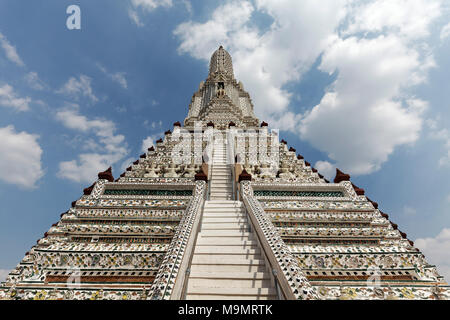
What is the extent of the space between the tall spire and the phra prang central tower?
32.4m

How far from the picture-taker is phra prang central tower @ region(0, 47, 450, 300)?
165 inches

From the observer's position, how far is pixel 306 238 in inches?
247

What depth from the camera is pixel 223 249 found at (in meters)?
5.37

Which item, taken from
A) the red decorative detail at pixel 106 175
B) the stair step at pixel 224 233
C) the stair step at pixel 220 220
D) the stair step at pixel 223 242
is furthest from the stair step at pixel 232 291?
the red decorative detail at pixel 106 175

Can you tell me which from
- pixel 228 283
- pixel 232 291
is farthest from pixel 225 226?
pixel 232 291

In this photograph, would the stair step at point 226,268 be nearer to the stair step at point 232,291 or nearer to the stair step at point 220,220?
the stair step at point 232,291

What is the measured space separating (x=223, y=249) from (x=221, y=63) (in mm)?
38660

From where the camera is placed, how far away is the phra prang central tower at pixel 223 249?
4.19 metres

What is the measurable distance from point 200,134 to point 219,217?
11.3m

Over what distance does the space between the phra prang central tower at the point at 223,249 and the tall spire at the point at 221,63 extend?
106ft

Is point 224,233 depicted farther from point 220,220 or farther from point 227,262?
point 227,262

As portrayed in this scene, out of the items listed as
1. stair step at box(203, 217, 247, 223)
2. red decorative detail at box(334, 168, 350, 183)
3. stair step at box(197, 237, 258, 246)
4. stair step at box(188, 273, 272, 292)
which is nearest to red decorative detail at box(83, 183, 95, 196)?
stair step at box(203, 217, 247, 223)

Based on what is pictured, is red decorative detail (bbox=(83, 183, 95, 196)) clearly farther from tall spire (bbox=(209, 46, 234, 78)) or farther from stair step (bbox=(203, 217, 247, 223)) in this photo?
tall spire (bbox=(209, 46, 234, 78))
